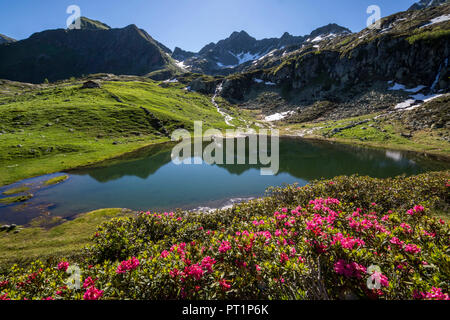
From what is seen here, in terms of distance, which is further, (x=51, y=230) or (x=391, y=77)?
(x=391, y=77)

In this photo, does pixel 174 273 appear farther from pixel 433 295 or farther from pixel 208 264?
pixel 433 295

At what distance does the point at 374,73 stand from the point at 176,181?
176 meters

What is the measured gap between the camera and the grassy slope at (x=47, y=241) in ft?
55.1

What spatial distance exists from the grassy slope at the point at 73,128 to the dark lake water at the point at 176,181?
11.6m

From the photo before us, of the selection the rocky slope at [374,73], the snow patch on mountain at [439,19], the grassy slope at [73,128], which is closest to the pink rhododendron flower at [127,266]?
the grassy slope at [73,128]

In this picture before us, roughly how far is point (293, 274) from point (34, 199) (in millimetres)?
40748

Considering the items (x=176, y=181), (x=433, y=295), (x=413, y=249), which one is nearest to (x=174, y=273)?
(x=433, y=295)

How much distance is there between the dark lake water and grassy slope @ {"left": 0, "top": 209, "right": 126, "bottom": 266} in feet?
13.7

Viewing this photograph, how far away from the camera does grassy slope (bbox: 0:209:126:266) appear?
16797 millimetres

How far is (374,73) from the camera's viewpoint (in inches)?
5655

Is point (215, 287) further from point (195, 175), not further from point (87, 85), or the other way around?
point (87, 85)

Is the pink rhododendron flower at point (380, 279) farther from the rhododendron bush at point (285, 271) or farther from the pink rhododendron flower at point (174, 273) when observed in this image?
the pink rhododendron flower at point (174, 273)

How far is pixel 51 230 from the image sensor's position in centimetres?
2169
